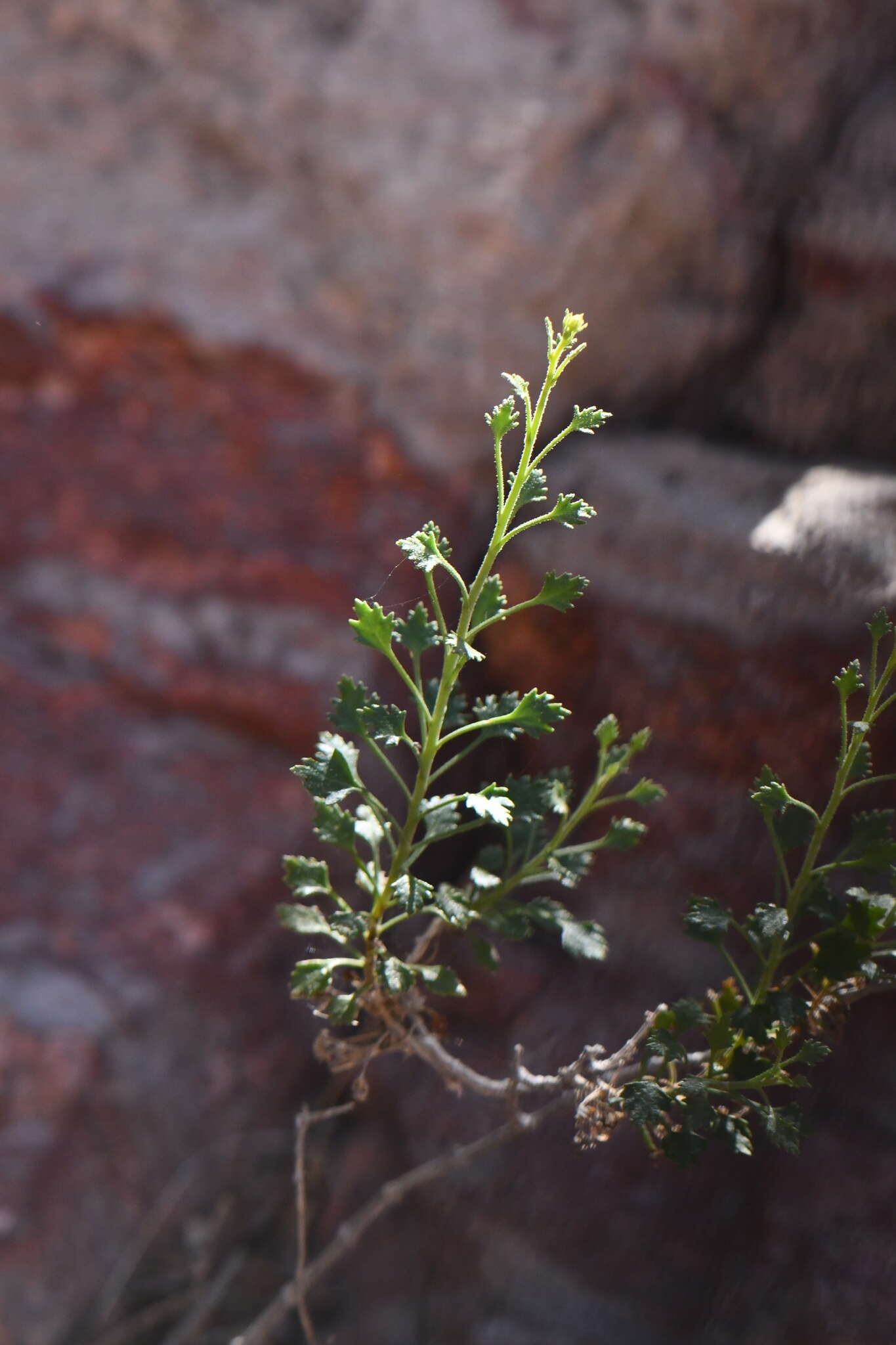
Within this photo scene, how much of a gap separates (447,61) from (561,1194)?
4.50 feet

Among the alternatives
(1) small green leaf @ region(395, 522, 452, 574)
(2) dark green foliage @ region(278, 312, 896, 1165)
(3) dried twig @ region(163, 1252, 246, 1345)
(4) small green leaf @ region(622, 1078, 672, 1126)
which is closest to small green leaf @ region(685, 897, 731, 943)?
(2) dark green foliage @ region(278, 312, 896, 1165)

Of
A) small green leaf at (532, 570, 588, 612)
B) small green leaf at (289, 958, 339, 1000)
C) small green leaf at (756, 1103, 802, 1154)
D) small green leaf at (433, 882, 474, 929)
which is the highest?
small green leaf at (532, 570, 588, 612)

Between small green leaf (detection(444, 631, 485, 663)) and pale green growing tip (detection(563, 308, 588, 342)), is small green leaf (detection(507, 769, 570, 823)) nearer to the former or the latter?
small green leaf (detection(444, 631, 485, 663))

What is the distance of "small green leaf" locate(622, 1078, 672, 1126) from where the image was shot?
807mm

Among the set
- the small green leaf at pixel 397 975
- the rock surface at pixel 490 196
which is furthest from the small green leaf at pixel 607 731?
the rock surface at pixel 490 196

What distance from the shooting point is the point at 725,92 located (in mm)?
1512

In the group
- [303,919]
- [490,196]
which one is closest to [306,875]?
[303,919]

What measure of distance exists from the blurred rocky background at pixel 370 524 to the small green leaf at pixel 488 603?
1.52 feet

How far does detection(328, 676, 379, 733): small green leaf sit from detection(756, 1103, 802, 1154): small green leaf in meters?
0.38

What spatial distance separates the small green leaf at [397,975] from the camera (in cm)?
80

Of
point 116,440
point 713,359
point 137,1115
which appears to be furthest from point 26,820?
point 713,359

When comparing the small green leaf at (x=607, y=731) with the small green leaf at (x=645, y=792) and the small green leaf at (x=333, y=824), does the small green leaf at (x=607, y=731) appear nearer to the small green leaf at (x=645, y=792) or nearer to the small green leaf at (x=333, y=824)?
the small green leaf at (x=645, y=792)

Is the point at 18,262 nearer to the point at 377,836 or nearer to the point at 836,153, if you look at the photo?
the point at 836,153

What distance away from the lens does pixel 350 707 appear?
31.8 inches
